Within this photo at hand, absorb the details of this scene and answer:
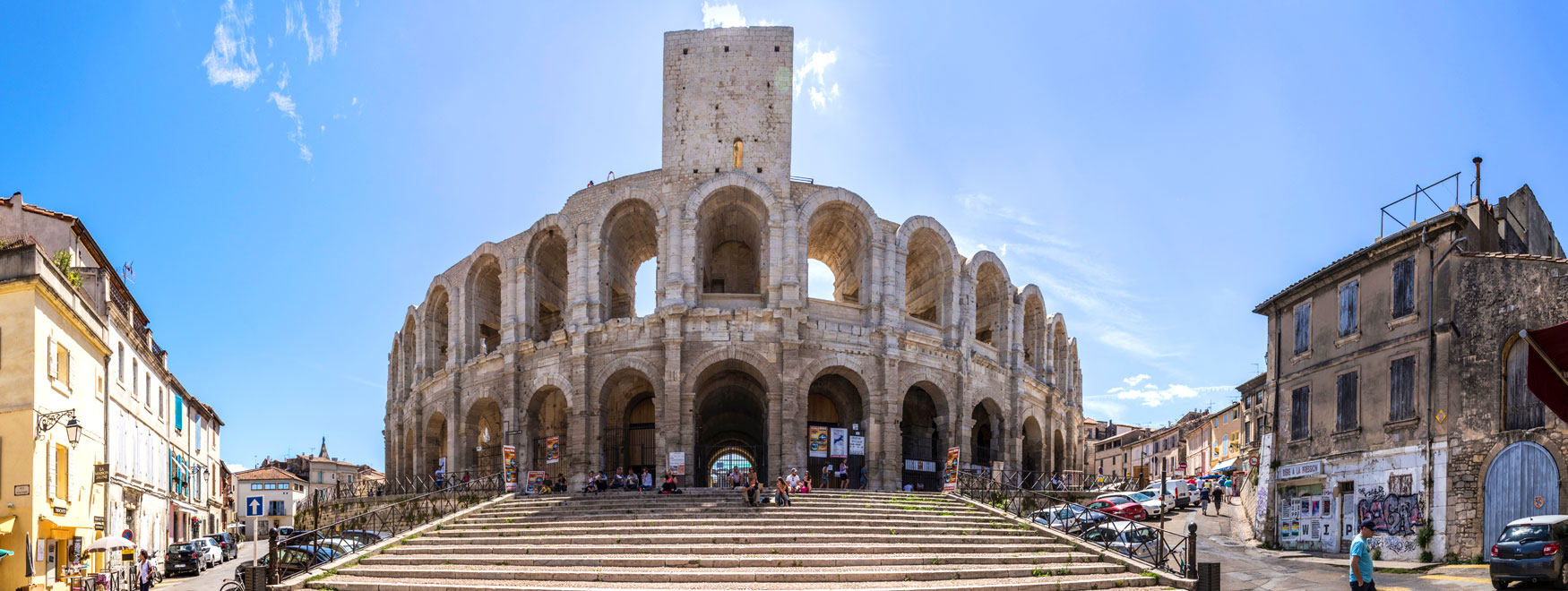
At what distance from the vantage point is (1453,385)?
22484 millimetres

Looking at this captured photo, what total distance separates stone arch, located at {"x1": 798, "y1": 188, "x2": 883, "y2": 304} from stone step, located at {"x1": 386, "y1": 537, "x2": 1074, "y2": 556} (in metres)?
15.1

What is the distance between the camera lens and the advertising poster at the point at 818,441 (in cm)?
3422

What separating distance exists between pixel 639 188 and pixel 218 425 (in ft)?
107

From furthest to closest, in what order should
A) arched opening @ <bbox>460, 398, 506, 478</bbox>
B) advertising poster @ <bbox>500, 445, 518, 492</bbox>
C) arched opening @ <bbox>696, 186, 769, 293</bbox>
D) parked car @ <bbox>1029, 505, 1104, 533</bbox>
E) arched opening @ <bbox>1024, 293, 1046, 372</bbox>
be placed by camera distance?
1. arched opening @ <bbox>1024, 293, 1046, 372</bbox>
2. arched opening @ <bbox>460, 398, 506, 478</bbox>
3. arched opening @ <bbox>696, 186, 769, 293</bbox>
4. advertising poster @ <bbox>500, 445, 518, 492</bbox>
5. parked car @ <bbox>1029, 505, 1104, 533</bbox>

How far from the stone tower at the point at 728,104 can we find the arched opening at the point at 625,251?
1.82 meters

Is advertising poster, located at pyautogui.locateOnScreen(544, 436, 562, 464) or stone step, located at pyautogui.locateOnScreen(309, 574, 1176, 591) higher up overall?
advertising poster, located at pyautogui.locateOnScreen(544, 436, 562, 464)

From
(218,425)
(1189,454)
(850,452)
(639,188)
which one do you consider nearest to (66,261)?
(639,188)

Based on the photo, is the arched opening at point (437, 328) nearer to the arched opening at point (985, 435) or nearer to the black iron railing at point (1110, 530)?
the arched opening at point (985, 435)

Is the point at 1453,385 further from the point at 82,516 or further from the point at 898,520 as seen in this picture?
the point at 82,516

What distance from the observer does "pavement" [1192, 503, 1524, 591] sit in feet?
62.4

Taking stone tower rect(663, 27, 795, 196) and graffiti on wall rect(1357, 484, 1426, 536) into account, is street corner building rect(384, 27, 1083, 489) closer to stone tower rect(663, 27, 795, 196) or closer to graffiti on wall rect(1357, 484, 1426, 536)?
stone tower rect(663, 27, 795, 196)

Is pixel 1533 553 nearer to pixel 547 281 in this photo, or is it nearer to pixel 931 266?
pixel 931 266

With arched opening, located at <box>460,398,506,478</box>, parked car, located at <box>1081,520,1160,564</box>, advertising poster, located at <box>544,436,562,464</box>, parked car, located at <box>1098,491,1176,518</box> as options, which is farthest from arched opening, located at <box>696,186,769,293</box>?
parked car, located at <box>1081,520,1160,564</box>

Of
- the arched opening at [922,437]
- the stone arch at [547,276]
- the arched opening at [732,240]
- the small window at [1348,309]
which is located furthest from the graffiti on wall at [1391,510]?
the stone arch at [547,276]
